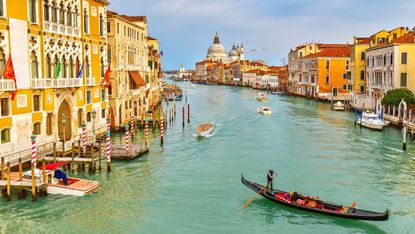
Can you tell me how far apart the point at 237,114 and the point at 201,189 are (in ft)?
80.6

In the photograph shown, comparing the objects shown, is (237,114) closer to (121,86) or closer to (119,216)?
(121,86)

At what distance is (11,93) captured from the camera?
48.0 ft

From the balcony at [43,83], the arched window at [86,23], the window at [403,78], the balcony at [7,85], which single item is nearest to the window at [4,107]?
the balcony at [7,85]

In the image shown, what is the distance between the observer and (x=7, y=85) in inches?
565

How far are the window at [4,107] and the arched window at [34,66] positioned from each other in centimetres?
170

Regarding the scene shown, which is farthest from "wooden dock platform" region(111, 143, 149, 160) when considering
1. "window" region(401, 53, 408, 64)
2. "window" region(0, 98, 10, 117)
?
"window" region(401, 53, 408, 64)

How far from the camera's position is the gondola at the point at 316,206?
1130 cm

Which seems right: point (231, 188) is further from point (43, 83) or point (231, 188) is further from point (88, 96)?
point (88, 96)

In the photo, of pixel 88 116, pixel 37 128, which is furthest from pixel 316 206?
pixel 88 116

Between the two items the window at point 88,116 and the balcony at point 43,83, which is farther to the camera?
the window at point 88,116

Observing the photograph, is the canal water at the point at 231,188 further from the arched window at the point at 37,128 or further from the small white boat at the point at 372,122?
the arched window at the point at 37,128

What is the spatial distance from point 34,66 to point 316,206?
10.6m

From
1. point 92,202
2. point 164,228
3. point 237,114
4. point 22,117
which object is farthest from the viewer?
point 237,114

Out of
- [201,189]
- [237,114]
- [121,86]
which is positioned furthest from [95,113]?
[237,114]
